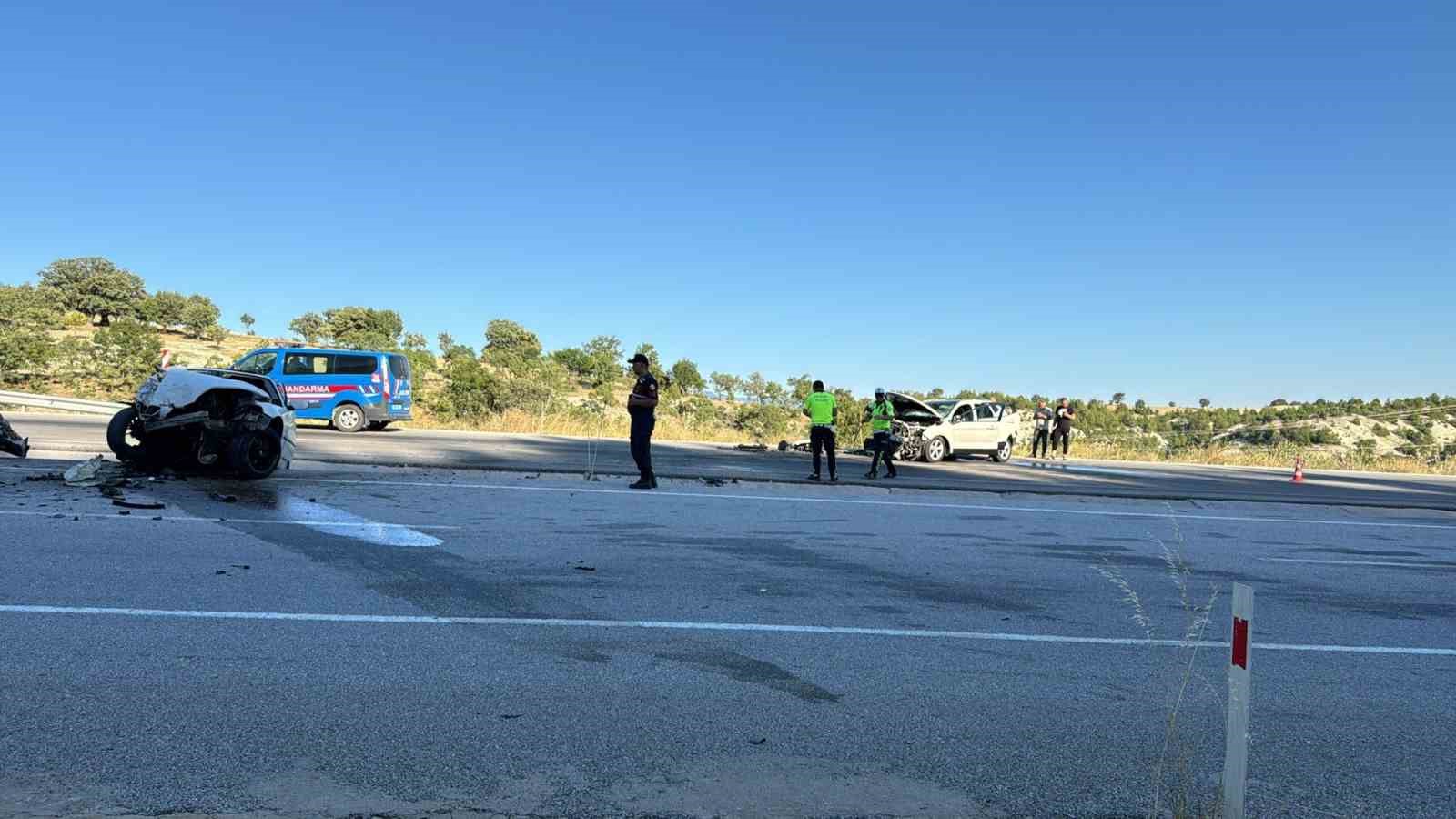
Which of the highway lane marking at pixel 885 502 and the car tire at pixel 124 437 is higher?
the car tire at pixel 124 437

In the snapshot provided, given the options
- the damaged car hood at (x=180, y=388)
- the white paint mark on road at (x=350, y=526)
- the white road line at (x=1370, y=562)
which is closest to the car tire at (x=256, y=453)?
the damaged car hood at (x=180, y=388)

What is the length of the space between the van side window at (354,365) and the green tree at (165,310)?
4481cm

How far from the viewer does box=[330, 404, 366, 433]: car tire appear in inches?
894

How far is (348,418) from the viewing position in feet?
74.8

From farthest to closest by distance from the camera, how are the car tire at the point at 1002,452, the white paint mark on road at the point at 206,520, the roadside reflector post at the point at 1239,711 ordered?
the car tire at the point at 1002,452
the white paint mark on road at the point at 206,520
the roadside reflector post at the point at 1239,711

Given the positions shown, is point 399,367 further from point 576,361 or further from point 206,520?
point 576,361

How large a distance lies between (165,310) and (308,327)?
9303mm

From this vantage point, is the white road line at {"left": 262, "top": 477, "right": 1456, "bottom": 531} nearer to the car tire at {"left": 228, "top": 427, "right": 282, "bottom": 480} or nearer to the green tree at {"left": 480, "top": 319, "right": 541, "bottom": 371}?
the car tire at {"left": 228, "top": 427, "right": 282, "bottom": 480}

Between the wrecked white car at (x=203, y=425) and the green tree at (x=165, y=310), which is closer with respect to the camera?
the wrecked white car at (x=203, y=425)

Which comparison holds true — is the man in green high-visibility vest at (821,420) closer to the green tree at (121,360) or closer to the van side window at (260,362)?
the van side window at (260,362)

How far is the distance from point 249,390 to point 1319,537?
1368 centimetres

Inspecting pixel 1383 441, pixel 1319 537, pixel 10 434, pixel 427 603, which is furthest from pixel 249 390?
pixel 1383 441

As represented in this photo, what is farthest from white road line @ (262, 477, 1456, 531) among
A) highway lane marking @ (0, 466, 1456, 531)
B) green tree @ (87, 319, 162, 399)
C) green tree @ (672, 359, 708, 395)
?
green tree @ (672, 359, 708, 395)

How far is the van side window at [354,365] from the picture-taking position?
74.3 ft
